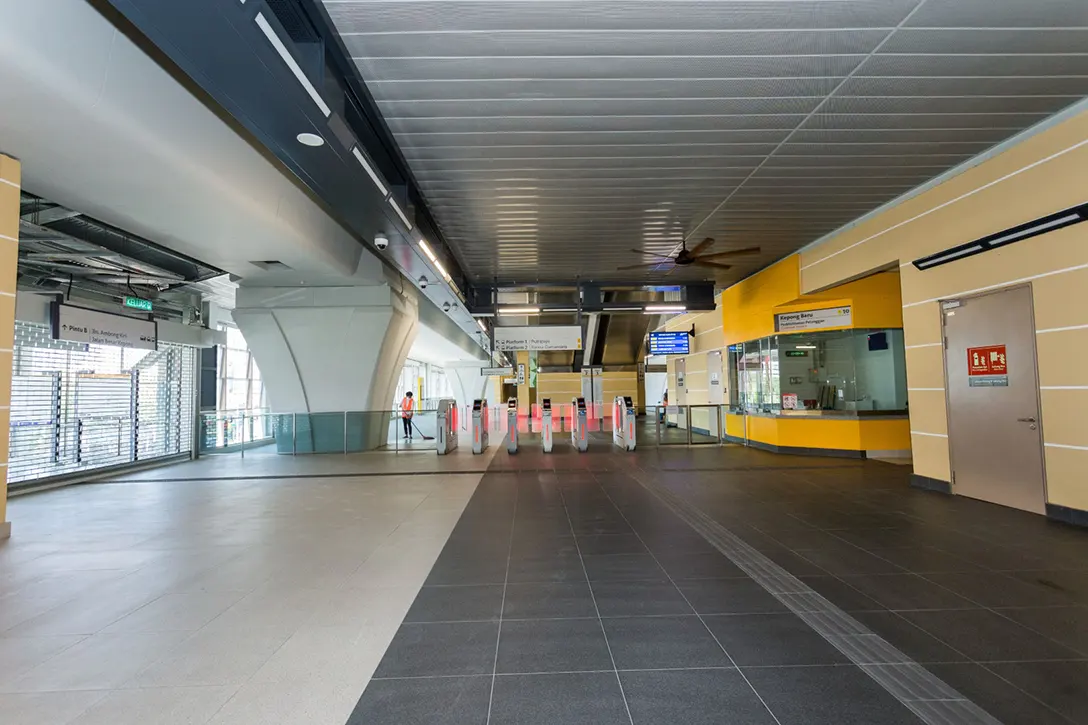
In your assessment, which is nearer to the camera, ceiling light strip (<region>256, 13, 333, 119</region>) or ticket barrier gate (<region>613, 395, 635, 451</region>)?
ceiling light strip (<region>256, 13, 333, 119</region>)

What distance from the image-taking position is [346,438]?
1127cm

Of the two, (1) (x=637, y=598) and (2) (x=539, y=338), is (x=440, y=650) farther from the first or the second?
(2) (x=539, y=338)

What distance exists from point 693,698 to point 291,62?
3.84 meters

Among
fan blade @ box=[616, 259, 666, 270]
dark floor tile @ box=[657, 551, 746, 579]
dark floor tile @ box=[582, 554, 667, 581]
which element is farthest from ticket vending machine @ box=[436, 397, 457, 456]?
dark floor tile @ box=[657, 551, 746, 579]

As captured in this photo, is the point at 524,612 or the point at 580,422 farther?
the point at 580,422

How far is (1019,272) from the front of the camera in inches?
203

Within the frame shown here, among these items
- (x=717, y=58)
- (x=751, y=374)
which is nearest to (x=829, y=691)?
(x=717, y=58)

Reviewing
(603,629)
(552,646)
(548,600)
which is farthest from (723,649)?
(548,600)

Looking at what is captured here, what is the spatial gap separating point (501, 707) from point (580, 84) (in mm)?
4175

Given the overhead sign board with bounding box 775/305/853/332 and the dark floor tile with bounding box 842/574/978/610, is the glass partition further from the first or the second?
the dark floor tile with bounding box 842/574/978/610

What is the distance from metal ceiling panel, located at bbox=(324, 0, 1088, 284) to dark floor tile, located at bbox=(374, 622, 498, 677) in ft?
12.2

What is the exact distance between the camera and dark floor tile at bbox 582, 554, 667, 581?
11.8 feet

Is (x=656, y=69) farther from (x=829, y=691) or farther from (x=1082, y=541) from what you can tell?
(x=1082, y=541)

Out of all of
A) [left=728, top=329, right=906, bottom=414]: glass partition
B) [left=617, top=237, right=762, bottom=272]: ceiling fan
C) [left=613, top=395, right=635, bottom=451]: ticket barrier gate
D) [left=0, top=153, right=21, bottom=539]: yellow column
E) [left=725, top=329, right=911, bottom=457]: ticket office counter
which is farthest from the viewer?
[left=613, top=395, right=635, bottom=451]: ticket barrier gate
